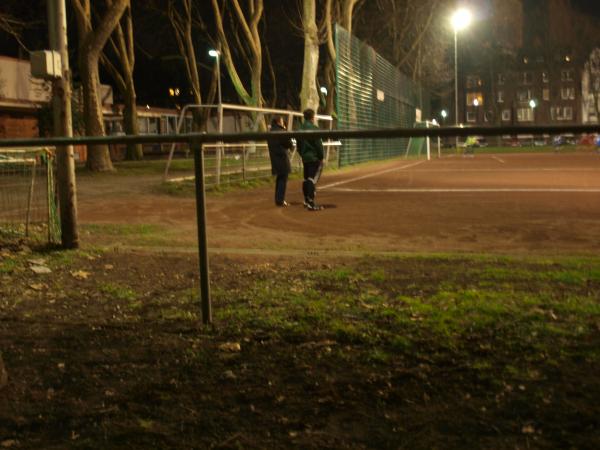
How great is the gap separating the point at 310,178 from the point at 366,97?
19670 mm

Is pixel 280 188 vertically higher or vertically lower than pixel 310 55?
lower

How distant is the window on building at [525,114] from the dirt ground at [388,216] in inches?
4364

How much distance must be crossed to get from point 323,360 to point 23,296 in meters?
2.91

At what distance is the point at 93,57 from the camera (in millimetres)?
22422

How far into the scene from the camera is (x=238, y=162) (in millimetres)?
18312

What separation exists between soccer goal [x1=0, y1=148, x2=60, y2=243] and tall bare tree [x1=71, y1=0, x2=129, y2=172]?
11.9m

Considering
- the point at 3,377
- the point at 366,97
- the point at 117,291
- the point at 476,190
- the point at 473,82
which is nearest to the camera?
the point at 3,377

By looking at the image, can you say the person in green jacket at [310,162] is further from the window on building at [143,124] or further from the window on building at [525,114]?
the window on building at [525,114]

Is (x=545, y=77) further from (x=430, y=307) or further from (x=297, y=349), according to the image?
(x=297, y=349)

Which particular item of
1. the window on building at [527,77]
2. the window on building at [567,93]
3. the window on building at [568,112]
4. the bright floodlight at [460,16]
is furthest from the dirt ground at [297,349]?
the window on building at [527,77]

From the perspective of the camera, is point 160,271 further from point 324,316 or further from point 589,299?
point 589,299

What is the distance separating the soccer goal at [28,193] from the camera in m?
8.27

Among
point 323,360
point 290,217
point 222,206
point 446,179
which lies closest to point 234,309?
point 323,360

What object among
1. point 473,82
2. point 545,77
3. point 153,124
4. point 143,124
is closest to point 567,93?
point 545,77
